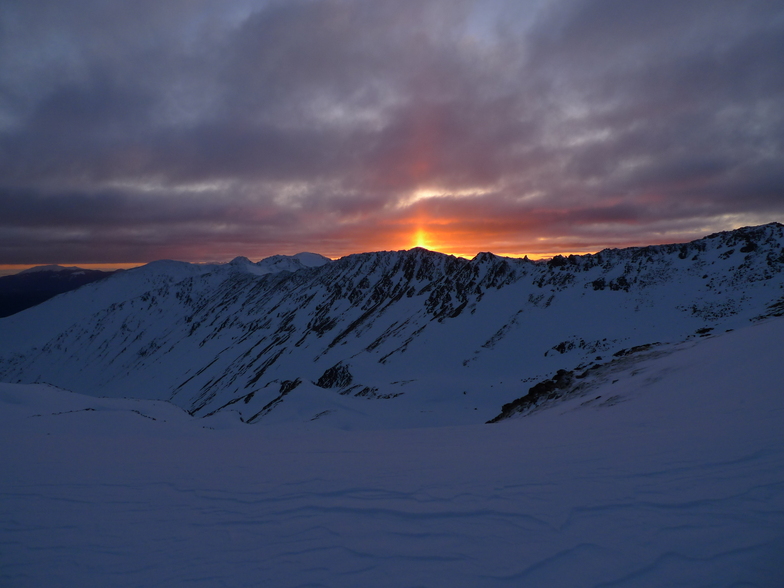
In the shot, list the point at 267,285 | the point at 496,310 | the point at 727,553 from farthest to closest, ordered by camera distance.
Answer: the point at 267,285
the point at 496,310
the point at 727,553

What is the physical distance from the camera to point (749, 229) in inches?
1898

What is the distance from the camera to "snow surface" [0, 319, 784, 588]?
4.36 meters

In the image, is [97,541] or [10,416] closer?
[97,541]

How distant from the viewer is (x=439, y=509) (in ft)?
19.6

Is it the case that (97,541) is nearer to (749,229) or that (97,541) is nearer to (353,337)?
(749,229)

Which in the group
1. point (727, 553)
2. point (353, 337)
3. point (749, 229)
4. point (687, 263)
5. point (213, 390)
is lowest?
point (213, 390)

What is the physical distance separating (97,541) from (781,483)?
10.0 meters

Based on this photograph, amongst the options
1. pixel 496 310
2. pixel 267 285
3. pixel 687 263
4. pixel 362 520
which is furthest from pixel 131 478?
pixel 267 285

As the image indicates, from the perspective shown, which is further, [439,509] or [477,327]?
[477,327]

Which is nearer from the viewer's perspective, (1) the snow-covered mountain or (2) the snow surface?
(2) the snow surface

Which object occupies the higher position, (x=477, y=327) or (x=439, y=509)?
(x=477, y=327)

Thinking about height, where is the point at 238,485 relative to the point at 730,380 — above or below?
below

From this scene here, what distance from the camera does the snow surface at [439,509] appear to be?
436cm

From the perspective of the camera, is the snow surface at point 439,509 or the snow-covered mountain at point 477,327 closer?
the snow surface at point 439,509
